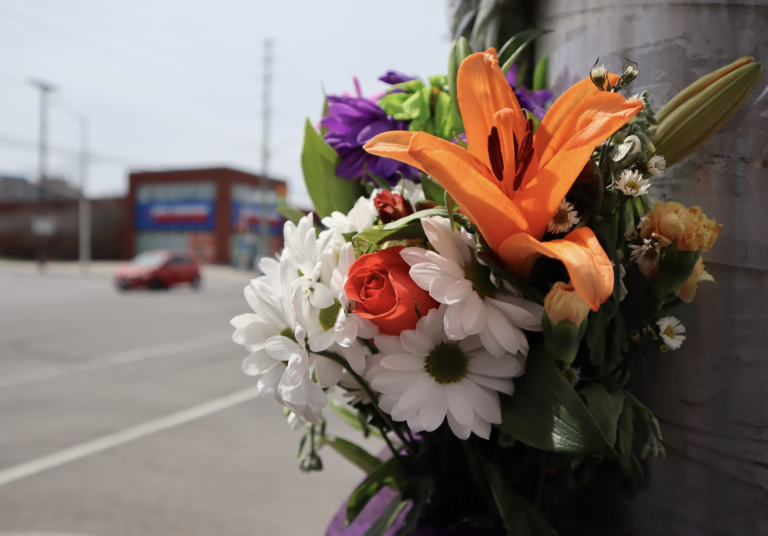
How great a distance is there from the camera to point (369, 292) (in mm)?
536

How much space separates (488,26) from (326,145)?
280 mm

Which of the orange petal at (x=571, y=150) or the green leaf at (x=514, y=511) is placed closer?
the orange petal at (x=571, y=150)

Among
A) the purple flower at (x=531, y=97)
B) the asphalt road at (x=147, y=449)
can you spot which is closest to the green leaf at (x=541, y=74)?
the purple flower at (x=531, y=97)

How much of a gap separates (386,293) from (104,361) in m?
6.43

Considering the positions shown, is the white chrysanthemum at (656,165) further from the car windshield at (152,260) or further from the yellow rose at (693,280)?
the car windshield at (152,260)

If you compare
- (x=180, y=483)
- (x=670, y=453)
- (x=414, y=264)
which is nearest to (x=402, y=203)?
(x=414, y=264)

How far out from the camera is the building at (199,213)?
30.1 m

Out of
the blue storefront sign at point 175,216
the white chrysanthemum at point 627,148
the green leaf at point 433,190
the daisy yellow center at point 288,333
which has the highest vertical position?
the blue storefront sign at point 175,216

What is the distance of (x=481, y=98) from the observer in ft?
1.79

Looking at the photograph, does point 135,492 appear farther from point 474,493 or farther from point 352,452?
point 474,493

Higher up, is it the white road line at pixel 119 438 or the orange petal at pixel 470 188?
the orange petal at pixel 470 188

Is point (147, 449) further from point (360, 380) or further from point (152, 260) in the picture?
point (152, 260)

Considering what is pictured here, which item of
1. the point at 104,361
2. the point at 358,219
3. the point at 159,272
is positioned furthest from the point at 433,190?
the point at 159,272

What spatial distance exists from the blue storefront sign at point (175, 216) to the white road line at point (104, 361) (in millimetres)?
24047
